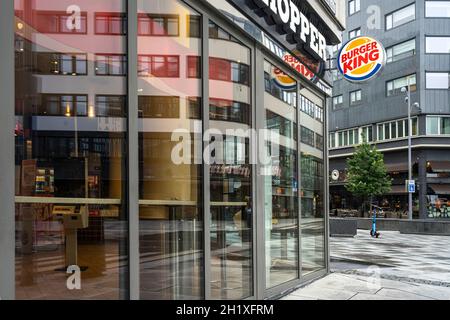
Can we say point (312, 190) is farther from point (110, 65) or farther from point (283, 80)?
point (110, 65)

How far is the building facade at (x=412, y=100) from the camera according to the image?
1799 inches

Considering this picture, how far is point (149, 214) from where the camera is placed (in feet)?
18.0

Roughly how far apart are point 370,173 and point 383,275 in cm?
3567

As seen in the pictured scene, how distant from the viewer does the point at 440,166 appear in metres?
45.8

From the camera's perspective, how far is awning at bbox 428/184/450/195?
45.3 meters

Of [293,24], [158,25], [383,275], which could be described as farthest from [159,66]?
[383,275]

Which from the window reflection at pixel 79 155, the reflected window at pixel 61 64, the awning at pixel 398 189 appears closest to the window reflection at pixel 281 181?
the window reflection at pixel 79 155

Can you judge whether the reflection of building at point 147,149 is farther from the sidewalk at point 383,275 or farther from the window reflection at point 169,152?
the sidewalk at point 383,275

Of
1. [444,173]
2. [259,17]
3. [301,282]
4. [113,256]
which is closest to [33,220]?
[113,256]

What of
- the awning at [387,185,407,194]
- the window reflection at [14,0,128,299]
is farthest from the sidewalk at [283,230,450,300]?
the awning at [387,185,407,194]

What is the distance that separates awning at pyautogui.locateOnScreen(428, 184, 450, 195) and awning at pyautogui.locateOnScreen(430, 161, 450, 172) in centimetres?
142

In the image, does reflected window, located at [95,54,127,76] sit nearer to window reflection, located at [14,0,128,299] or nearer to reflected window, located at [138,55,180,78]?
window reflection, located at [14,0,128,299]
